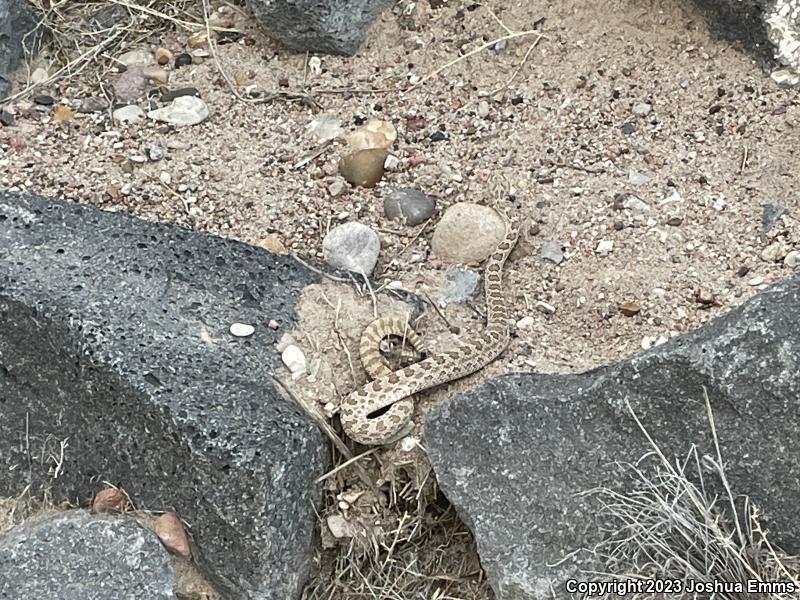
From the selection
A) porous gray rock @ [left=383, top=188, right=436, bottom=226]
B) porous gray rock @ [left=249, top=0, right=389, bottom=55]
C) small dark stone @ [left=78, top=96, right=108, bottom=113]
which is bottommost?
small dark stone @ [left=78, top=96, right=108, bottom=113]

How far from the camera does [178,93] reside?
18.7ft

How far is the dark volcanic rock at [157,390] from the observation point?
13.4 ft

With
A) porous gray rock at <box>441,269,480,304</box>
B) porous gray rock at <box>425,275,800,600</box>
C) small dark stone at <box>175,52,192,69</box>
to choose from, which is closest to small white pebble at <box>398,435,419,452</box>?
porous gray rock at <box>425,275,800,600</box>

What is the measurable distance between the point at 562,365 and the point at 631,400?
55 centimetres

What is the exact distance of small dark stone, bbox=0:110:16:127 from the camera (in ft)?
18.2

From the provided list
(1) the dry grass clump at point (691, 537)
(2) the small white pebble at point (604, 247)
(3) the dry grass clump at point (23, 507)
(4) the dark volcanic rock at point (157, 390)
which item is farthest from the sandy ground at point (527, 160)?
(3) the dry grass clump at point (23, 507)

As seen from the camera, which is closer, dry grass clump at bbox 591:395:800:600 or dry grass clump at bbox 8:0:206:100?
dry grass clump at bbox 591:395:800:600

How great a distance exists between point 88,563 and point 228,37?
3018 mm

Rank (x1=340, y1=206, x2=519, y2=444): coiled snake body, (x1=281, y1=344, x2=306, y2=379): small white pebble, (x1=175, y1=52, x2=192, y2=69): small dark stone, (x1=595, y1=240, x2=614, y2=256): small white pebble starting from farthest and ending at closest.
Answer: (x1=175, y1=52, x2=192, y2=69): small dark stone → (x1=595, y1=240, x2=614, y2=256): small white pebble → (x1=281, y1=344, x2=306, y2=379): small white pebble → (x1=340, y1=206, x2=519, y2=444): coiled snake body

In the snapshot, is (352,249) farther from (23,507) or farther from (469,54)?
(23,507)

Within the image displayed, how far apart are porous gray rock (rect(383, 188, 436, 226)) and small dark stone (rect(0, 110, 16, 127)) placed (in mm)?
1955

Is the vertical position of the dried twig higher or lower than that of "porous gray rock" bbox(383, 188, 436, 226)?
higher

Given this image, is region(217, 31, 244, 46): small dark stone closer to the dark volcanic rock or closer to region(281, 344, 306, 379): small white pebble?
the dark volcanic rock

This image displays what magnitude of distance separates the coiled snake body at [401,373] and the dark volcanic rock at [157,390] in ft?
0.62
